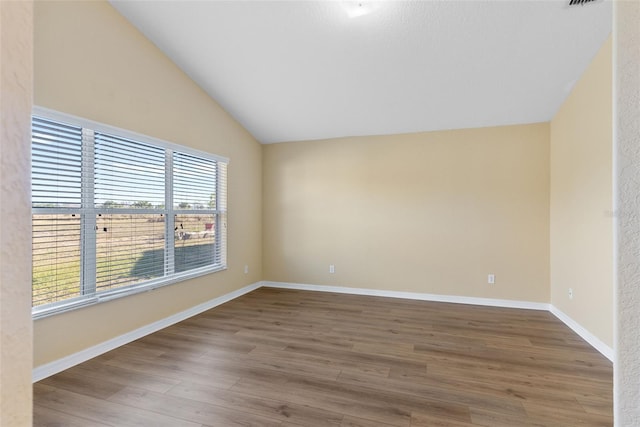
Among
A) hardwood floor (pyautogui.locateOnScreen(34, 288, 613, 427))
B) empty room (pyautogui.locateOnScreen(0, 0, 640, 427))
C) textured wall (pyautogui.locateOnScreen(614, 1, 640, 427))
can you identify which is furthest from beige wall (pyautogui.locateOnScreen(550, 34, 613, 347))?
textured wall (pyautogui.locateOnScreen(614, 1, 640, 427))

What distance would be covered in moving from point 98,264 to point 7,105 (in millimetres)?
2704

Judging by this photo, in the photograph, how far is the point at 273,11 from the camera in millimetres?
2590

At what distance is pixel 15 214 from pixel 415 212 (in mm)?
4304

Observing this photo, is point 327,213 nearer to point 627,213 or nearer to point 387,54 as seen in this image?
point 387,54

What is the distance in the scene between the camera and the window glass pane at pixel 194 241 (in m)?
3.59

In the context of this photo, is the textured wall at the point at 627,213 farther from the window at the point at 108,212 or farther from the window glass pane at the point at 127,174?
the window glass pane at the point at 127,174

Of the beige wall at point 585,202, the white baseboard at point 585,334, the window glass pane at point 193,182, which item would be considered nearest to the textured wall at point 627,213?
the beige wall at point 585,202

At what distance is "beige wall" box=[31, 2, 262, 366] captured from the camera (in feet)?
7.54

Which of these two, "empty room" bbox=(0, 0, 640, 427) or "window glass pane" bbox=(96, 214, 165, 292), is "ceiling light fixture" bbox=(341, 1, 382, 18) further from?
"window glass pane" bbox=(96, 214, 165, 292)

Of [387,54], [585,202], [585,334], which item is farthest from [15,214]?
[585,334]

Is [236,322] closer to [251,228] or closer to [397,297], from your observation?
→ [251,228]

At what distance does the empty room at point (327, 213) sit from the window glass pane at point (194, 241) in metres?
0.03

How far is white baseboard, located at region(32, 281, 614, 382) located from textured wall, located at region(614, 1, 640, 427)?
267 centimetres

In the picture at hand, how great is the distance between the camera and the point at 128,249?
2975 millimetres
